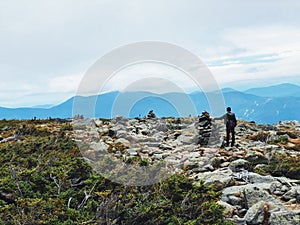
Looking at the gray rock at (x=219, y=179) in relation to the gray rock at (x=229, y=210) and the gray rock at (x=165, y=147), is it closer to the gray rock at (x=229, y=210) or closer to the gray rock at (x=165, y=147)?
the gray rock at (x=229, y=210)

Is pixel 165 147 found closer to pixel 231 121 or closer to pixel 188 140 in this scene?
pixel 188 140

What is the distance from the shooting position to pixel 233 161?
50.8ft

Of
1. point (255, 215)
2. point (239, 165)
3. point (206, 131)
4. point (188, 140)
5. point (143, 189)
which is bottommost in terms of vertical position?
point (255, 215)

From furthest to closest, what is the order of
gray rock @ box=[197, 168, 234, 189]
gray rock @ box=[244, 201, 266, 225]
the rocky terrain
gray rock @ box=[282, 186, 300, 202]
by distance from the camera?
gray rock @ box=[197, 168, 234, 189] → gray rock @ box=[282, 186, 300, 202] → the rocky terrain → gray rock @ box=[244, 201, 266, 225]

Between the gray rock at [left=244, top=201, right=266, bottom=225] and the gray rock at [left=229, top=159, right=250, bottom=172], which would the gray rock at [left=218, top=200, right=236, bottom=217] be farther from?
the gray rock at [left=229, top=159, right=250, bottom=172]

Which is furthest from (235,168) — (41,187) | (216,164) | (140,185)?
(41,187)

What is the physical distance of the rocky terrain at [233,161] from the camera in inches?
390

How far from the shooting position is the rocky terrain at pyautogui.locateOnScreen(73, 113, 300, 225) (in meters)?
9.91

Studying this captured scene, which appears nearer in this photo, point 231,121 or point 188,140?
point 231,121

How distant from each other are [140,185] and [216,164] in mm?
6234

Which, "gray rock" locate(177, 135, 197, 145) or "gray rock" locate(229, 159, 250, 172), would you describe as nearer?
"gray rock" locate(229, 159, 250, 172)

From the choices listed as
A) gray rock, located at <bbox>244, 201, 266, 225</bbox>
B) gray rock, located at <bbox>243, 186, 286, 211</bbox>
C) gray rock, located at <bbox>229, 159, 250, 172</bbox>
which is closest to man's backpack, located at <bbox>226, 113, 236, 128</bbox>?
gray rock, located at <bbox>229, 159, 250, 172</bbox>

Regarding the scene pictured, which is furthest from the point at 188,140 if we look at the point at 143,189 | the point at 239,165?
the point at 143,189

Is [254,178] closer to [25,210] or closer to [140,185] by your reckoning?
[140,185]
